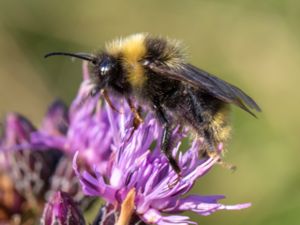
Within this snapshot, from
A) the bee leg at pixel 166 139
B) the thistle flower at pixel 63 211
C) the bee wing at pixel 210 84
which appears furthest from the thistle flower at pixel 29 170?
the bee wing at pixel 210 84

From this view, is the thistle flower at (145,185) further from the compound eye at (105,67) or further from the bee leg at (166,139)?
the compound eye at (105,67)

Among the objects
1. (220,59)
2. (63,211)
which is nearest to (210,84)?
(63,211)

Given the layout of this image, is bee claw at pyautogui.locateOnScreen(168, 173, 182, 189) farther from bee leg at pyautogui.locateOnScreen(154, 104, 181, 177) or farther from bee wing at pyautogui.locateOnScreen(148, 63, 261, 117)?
bee wing at pyautogui.locateOnScreen(148, 63, 261, 117)

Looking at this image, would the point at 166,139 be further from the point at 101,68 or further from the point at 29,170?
the point at 29,170

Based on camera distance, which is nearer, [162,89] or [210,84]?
[210,84]

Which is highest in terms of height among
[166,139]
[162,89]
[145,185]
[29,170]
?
[162,89]

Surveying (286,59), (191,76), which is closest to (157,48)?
(191,76)
